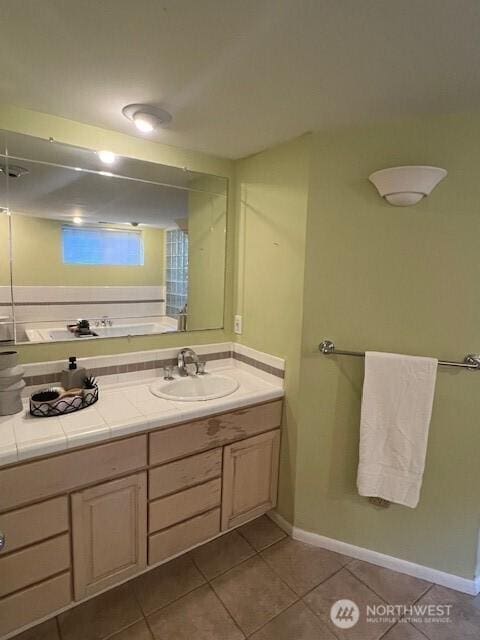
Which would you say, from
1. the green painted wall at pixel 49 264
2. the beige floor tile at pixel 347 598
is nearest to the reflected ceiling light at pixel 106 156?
the green painted wall at pixel 49 264

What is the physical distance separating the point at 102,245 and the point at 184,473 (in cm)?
124

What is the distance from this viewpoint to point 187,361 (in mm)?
2047

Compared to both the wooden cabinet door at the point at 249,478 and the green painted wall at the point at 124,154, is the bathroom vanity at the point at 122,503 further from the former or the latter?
the green painted wall at the point at 124,154

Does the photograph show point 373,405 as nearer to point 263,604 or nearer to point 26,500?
point 263,604

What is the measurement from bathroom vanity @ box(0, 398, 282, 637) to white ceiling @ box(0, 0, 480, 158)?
4.55 ft

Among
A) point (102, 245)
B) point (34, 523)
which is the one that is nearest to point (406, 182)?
point (102, 245)

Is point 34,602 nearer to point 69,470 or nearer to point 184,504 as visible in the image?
point 69,470

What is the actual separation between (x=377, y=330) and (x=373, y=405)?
0.35 metres

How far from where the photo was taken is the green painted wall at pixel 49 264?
1609 millimetres

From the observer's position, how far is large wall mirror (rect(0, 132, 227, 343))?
5.25ft

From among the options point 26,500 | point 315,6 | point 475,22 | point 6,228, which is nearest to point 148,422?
point 26,500

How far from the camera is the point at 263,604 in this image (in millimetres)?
1505

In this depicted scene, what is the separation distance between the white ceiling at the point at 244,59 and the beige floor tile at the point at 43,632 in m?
2.13

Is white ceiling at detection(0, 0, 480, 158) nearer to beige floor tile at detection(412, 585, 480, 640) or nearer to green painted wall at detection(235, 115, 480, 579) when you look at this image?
green painted wall at detection(235, 115, 480, 579)
